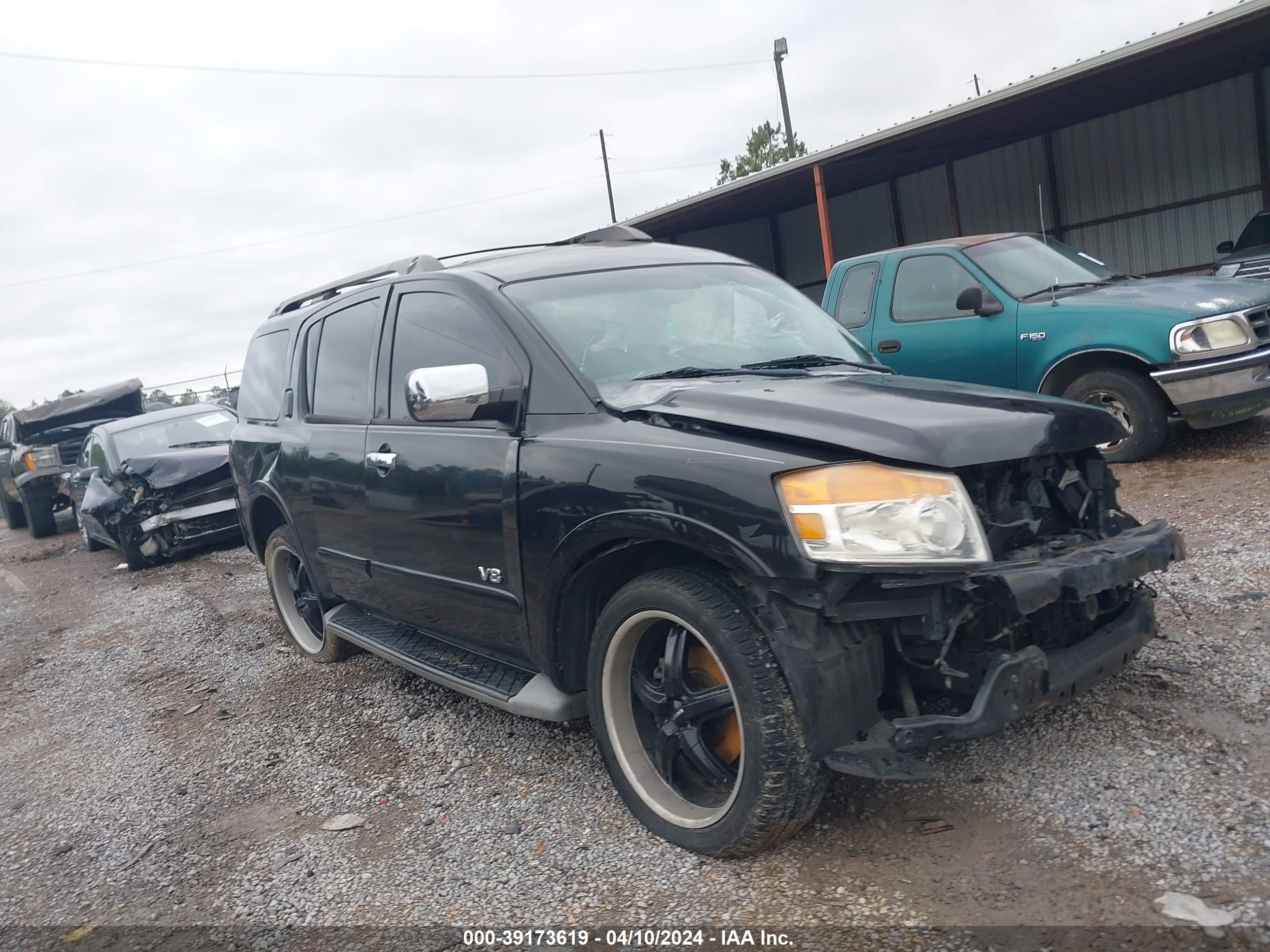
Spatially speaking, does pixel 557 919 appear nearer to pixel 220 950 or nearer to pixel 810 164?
pixel 220 950

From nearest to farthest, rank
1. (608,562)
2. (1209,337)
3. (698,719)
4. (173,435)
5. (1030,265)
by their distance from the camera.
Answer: (698,719) < (608,562) < (1209,337) < (1030,265) < (173,435)

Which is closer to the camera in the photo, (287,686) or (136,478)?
(287,686)

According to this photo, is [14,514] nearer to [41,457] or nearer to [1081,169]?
[41,457]

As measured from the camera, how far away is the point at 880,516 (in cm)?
244

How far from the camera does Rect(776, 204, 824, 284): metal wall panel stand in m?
21.8

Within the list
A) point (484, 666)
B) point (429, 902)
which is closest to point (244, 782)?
point (484, 666)

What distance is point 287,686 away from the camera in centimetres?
518

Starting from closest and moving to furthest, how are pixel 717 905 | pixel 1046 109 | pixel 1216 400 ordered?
pixel 717 905, pixel 1216 400, pixel 1046 109

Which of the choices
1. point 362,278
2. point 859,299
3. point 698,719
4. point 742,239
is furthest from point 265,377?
point 742,239

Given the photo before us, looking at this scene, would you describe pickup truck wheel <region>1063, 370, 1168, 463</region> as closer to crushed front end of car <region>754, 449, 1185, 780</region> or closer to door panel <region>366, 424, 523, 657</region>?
crushed front end of car <region>754, 449, 1185, 780</region>

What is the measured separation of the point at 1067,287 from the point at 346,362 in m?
5.51

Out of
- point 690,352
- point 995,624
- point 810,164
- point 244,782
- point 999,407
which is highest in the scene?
point 810,164

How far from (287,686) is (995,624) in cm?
390

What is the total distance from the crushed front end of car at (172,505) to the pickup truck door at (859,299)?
623cm
